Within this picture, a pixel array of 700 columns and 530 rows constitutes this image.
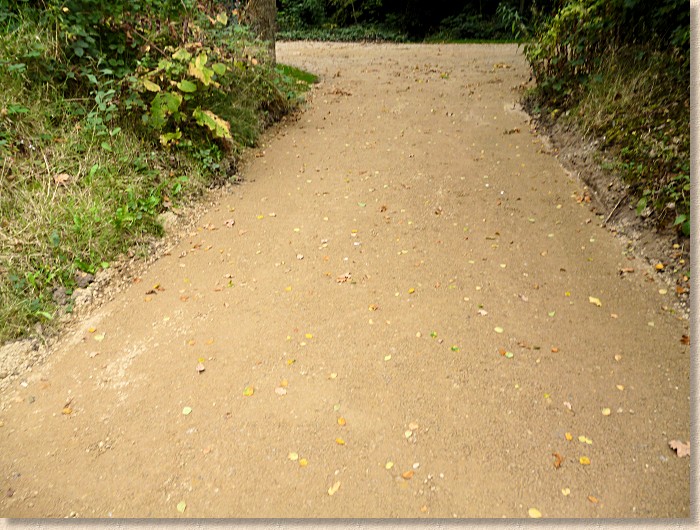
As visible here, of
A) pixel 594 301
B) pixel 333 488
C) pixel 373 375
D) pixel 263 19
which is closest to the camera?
pixel 333 488

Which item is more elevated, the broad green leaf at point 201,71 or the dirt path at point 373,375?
the broad green leaf at point 201,71

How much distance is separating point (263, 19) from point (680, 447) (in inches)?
337

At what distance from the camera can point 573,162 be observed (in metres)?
6.45

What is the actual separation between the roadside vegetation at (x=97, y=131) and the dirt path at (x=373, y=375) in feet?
1.83

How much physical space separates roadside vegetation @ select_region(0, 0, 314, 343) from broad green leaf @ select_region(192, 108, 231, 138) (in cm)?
2

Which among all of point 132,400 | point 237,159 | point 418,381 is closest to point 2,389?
point 132,400

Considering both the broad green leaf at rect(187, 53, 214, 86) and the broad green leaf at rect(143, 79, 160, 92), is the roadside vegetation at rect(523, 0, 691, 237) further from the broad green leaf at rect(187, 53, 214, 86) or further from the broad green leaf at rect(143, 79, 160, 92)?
the broad green leaf at rect(143, 79, 160, 92)

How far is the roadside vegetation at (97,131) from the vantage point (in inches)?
185

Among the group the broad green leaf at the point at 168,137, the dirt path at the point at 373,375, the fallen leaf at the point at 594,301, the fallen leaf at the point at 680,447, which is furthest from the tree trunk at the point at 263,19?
the fallen leaf at the point at 680,447

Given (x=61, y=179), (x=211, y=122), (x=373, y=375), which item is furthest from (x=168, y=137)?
(x=373, y=375)

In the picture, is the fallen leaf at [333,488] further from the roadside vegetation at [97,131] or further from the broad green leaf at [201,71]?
the broad green leaf at [201,71]

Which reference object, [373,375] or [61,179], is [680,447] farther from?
Result: [61,179]

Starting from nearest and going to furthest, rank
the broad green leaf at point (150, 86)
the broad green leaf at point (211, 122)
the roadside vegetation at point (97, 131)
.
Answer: the roadside vegetation at point (97, 131) < the broad green leaf at point (150, 86) < the broad green leaf at point (211, 122)

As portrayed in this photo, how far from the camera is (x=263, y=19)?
28.8 feet
